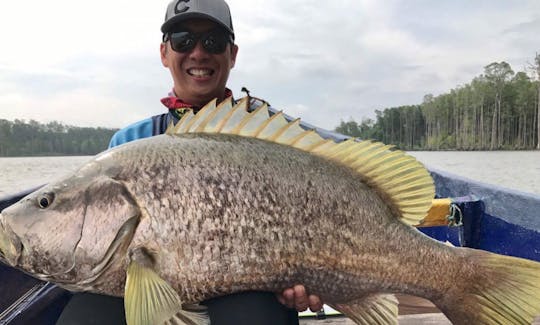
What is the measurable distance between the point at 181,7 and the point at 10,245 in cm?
193

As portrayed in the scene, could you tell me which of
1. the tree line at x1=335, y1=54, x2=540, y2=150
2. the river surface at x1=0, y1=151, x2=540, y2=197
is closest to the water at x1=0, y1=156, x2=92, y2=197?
the river surface at x1=0, y1=151, x2=540, y2=197

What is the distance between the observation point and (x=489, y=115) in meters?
74.3

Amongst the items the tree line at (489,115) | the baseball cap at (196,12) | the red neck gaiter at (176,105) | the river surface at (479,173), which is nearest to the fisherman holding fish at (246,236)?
the baseball cap at (196,12)

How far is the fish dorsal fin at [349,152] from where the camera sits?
233 centimetres

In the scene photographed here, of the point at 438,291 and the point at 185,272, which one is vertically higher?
the point at 185,272

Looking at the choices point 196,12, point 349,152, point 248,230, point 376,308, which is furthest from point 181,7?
point 376,308

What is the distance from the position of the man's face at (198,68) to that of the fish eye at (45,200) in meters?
1.57

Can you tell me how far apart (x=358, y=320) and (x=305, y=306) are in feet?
0.92

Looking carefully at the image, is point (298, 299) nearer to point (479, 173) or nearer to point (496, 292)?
point (496, 292)

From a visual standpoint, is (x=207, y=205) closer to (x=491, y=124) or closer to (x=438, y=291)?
(x=438, y=291)

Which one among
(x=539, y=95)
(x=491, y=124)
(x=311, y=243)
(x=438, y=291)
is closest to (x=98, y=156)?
(x=311, y=243)

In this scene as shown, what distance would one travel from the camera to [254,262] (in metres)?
2.08

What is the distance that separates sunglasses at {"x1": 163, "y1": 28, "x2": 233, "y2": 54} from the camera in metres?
3.25

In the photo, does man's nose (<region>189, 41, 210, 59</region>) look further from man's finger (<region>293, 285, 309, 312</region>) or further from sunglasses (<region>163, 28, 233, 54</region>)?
man's finger (<region>293, 285, 309, 312</region>)
